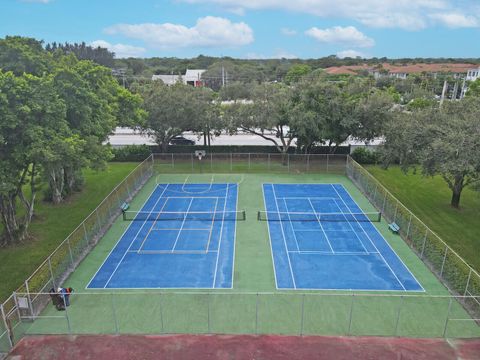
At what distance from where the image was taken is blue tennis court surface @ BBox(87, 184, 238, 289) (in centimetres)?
1872

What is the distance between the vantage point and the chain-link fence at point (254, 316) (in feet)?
49.0

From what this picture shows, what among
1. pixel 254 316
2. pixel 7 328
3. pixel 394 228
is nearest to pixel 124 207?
pixel 7 328

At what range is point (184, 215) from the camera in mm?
26453

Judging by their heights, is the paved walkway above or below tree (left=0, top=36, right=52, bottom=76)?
below

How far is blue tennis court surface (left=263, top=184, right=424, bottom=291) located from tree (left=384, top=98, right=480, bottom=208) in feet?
16.6

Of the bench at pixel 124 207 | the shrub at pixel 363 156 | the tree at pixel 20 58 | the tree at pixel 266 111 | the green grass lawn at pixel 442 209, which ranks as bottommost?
the green grass lawn at pixel 442 209

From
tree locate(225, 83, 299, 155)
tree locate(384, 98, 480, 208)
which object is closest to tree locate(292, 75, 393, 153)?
tree locate(225, 83, 299, 155)

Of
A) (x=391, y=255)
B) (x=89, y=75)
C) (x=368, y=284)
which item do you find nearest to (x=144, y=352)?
(x=368, y=284)

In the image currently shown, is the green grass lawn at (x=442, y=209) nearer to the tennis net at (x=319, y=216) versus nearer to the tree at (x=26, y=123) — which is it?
the tennis net at (x=319, y=216)

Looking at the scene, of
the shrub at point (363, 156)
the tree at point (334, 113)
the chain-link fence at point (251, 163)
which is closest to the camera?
the tree at point (334, 113)

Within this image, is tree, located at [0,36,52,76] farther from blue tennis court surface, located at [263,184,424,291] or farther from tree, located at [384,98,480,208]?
tree, located at [384,98,480,208]

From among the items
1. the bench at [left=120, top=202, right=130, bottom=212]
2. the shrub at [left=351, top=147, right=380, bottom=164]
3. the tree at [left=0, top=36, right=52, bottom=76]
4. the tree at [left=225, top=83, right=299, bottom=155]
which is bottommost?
the bench at [left=120, top=202, right=130, bottom=212]

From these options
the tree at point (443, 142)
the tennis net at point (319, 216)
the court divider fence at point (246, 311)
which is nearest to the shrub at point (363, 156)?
the tree at point (443, 142)

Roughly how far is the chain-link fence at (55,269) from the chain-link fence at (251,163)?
9.70 meters
